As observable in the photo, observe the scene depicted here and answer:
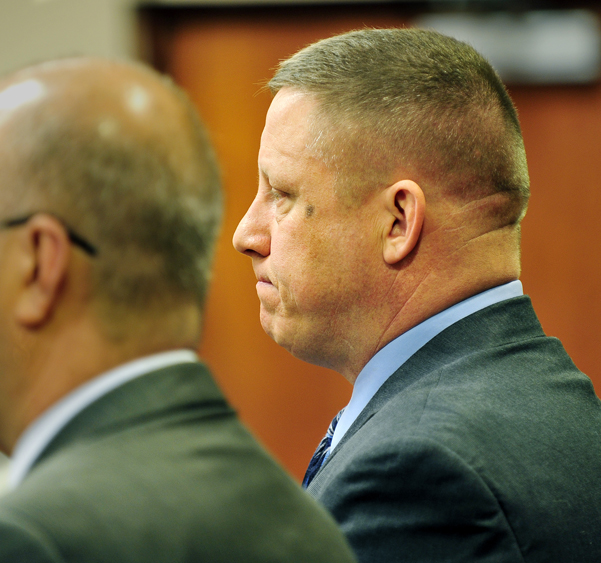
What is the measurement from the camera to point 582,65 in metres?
2.89

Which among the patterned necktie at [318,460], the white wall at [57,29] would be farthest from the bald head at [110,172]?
the white wall at [57,29]

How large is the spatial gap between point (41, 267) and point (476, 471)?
0.54 metres

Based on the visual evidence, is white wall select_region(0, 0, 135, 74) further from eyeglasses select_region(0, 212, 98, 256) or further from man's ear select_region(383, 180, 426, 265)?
eyeglasses select_region(0, 212, 98, 256)

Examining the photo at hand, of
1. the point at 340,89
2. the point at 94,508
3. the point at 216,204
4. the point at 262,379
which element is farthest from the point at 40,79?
the point at 262,379

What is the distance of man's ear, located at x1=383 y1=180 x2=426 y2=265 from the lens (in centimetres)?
116

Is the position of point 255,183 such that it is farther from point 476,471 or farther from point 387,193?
point 476,471

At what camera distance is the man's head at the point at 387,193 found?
1172 mm

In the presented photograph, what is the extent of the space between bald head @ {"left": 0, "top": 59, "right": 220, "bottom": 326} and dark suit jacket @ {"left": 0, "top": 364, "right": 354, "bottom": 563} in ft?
0.28

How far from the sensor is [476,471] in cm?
89

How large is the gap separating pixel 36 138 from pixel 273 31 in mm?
2502

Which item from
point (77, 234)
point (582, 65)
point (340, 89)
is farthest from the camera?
point (582, 65)

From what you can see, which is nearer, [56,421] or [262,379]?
[56,421]

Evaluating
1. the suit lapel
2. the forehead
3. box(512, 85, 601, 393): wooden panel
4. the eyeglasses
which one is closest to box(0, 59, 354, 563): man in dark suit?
the eyeglasses

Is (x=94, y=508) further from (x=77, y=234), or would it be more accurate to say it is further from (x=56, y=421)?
(x=77, y=234)
